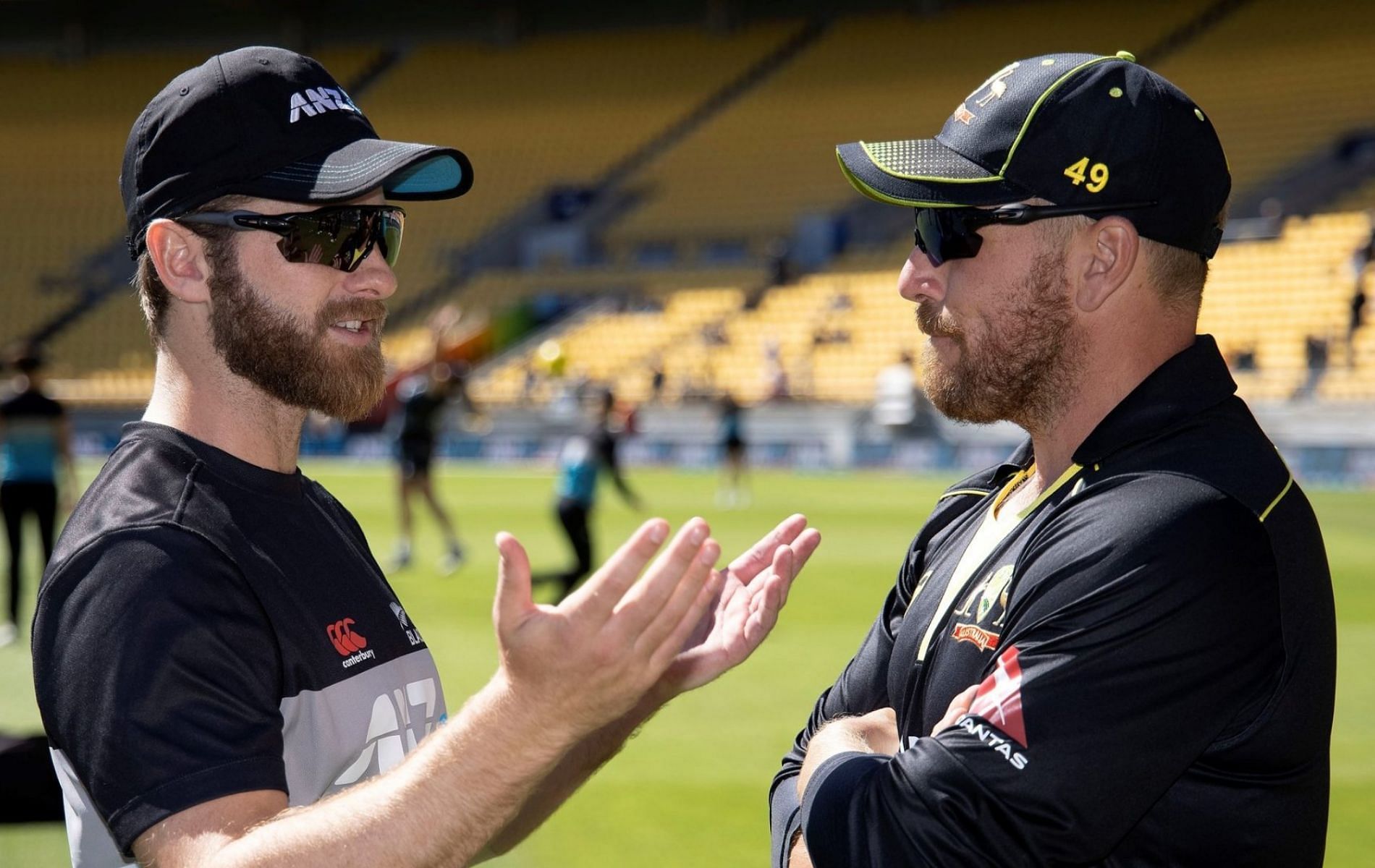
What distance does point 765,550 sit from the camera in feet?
Result: 9.14

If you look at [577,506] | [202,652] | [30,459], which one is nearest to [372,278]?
[202,652]

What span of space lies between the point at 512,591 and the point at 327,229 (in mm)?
1124

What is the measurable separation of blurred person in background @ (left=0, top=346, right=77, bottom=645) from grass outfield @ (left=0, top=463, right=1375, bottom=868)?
3.87 feet

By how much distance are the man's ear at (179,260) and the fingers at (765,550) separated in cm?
111

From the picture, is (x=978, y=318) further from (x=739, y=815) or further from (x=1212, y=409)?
(x=739, y=815)

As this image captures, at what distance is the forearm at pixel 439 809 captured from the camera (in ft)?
6.42

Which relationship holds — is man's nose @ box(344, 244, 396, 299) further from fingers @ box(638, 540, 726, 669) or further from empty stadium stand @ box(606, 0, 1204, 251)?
empty stadium stand @ box(606, 0, 1204, 251)

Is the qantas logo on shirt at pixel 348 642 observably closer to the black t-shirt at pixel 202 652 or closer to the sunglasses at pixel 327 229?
the black t-shirt at pixel 202 652

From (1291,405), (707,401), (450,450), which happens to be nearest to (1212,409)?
(1291,405)

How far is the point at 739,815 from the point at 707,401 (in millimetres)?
26643

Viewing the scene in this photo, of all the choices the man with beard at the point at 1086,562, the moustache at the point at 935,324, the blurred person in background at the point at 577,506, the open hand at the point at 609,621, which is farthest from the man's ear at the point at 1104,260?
the blurred person in background at the point at 577,506

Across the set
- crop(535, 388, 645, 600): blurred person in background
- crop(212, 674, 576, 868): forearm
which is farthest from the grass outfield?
crop(212, 674, 576, 868): forearm

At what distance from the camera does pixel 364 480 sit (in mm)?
28844

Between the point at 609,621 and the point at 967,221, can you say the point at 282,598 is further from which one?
the point at 967,221
